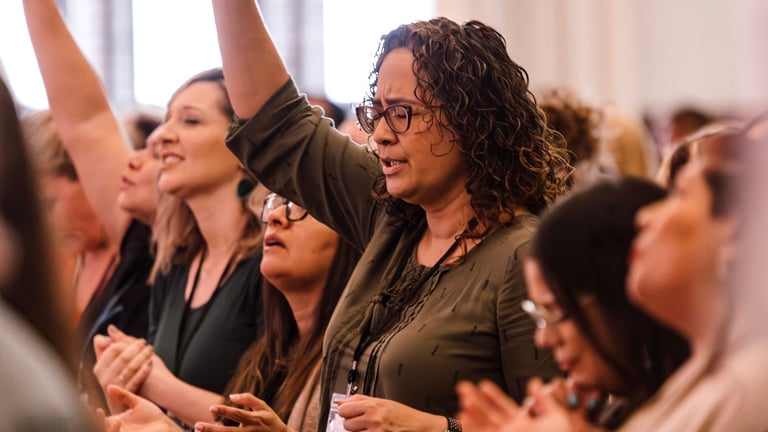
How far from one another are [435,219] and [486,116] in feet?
0.61

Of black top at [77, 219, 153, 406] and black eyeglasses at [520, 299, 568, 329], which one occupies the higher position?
black eyeglasses at [520, 299, 568, 329]

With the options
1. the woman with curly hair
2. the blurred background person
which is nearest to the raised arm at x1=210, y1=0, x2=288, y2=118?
the woman with curly hair

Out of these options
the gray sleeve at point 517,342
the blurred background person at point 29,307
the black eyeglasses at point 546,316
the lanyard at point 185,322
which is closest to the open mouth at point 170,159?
the lanyard at point 185,322

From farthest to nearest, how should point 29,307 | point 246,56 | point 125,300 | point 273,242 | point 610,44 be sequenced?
point 610,44, point 125,300, point 273,242, point 246,56, point 29,307

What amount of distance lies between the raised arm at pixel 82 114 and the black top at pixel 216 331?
0.56 m

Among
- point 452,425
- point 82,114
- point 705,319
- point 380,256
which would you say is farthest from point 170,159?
point 705,319

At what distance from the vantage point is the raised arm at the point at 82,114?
278 centimetres

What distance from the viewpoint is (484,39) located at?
1.85 meters

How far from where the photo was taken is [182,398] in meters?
2.35

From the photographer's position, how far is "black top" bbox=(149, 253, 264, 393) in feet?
7.93

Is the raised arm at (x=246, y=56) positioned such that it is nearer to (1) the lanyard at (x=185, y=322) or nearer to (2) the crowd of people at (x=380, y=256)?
(2) the crowd of people at (x=380, y=256)

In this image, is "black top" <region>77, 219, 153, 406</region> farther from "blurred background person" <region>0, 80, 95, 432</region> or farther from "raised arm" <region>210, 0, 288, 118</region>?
"blurred background person" <region>0, 80, 95, 432</region>

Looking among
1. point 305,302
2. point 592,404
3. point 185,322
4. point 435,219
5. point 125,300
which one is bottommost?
point 125,300

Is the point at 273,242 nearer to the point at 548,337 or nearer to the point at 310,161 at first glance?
the point at 310,161
